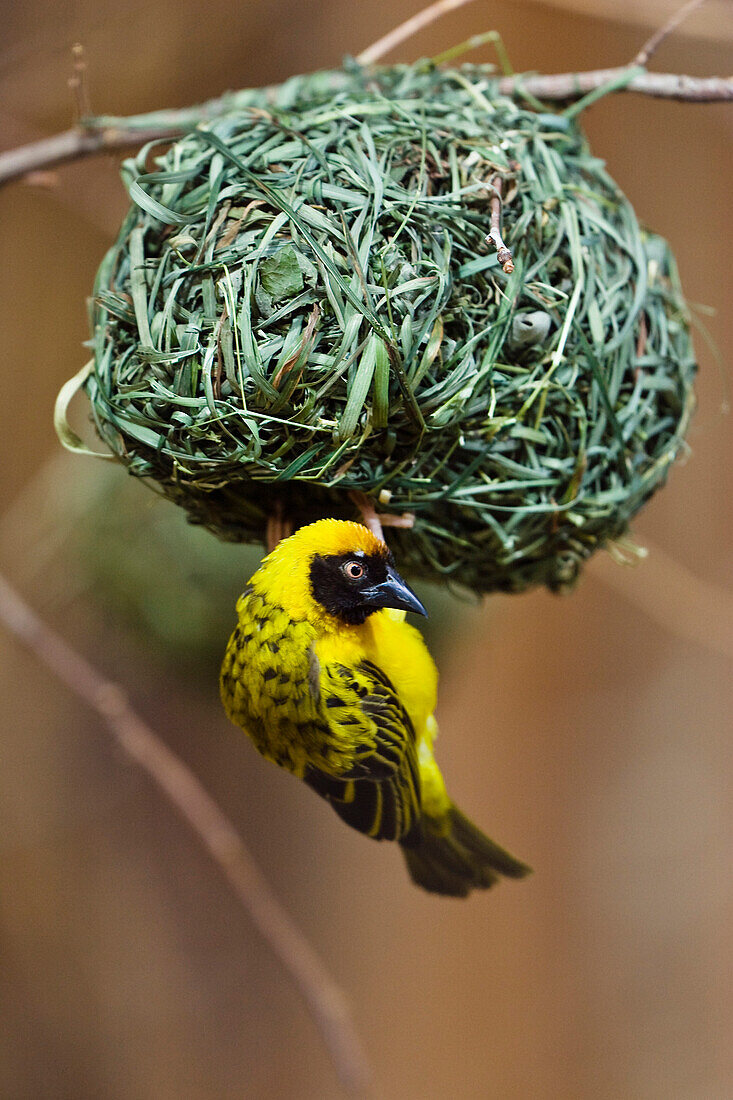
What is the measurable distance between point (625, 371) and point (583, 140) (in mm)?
334

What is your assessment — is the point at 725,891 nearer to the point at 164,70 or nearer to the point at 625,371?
the point at 625,371

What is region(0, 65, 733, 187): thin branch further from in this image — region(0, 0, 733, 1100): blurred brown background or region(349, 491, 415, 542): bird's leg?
region(0, 0, 733, 1100): blurred brown background

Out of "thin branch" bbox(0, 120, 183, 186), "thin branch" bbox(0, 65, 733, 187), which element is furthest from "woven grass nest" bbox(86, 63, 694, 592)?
"thin branch" bbox(0, 120, 183, 186)

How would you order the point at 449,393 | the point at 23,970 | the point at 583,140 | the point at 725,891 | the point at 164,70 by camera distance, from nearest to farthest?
1. the point at 449,393
2. the point at 583,140
3. the point at 164,70
4. the point at 23,970
5. the point at 725,891

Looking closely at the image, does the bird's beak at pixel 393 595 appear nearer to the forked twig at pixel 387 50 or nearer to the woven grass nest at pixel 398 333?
the woven grass nest at pixel 398 333

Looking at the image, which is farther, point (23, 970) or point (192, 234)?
point (23, 970)

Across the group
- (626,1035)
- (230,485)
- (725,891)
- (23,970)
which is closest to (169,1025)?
(23,970)

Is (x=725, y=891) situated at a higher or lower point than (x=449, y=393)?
lower

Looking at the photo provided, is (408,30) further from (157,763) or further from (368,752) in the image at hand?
(157,763)

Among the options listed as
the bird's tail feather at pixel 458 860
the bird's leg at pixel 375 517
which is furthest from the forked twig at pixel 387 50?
the bird's tail feather at pixel 458 860

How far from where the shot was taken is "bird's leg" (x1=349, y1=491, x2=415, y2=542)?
970 millimetres

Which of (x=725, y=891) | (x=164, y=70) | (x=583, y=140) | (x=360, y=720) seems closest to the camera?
(x=360, y=720)

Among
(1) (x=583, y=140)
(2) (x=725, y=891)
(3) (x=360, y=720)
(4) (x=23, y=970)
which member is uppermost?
(1) (x=583, y=140)

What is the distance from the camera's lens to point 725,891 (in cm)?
270
